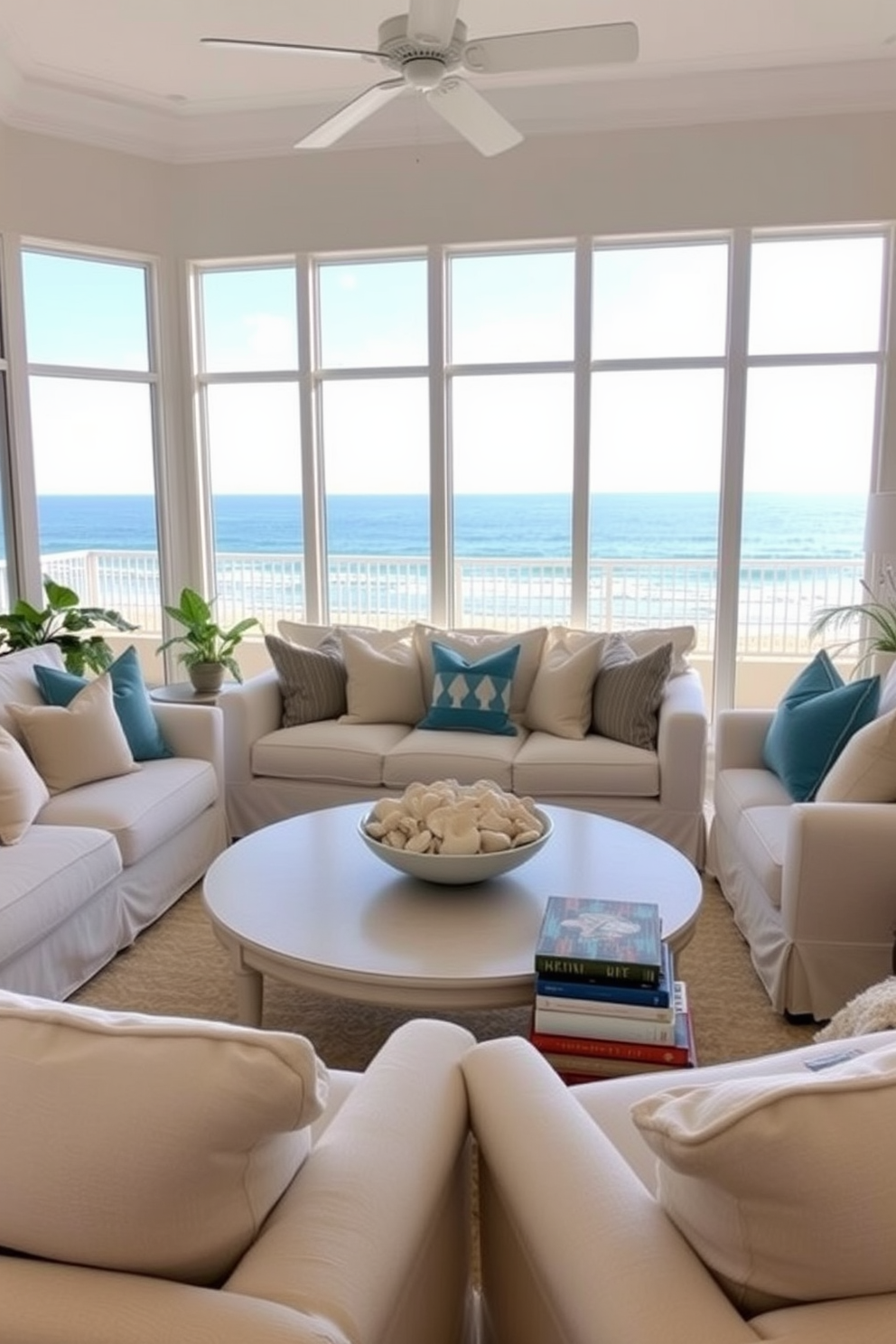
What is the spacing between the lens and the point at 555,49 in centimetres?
305

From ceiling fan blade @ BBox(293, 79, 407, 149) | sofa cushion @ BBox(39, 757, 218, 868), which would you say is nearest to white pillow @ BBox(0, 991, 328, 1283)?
sofa cushion @ BBox(39, 757, 218, 868)

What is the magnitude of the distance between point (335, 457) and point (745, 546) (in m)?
2.32

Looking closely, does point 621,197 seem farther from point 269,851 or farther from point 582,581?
point 269,851

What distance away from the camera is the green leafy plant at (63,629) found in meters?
4.29

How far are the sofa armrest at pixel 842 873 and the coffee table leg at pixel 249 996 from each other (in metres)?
1.46

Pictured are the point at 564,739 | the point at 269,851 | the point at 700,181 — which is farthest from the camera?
the point at 700,181

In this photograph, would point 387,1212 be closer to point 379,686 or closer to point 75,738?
point 75,738

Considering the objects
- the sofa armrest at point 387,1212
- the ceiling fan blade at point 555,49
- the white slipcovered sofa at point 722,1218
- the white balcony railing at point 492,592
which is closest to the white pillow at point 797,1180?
the white slipcovered sofa at point 722,1218

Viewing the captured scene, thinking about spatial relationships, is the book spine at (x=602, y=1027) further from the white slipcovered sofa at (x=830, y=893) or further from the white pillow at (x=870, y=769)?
the white pillow at (x=870, y=769)

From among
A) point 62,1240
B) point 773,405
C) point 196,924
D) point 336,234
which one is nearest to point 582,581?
point 773,405

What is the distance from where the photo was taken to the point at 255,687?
430 centimetres

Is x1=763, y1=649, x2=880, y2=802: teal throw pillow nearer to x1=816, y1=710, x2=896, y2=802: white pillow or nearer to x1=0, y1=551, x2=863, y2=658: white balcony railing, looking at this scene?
x1=816, y1=710, x2=896, y2=802: white pillow

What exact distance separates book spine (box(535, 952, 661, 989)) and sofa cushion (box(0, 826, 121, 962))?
1408mm

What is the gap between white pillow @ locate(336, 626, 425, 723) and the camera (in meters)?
4.37
